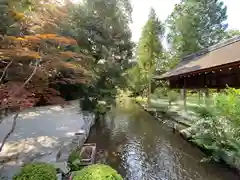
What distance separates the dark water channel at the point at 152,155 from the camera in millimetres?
5625

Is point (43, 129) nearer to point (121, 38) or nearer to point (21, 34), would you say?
point (21, 34)

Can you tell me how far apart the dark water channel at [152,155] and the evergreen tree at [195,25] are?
16023mm

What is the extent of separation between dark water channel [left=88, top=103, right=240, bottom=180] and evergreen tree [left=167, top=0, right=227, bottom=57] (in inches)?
631

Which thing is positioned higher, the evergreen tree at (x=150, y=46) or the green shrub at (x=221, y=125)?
the evergreen tree at (x=150, y=46)

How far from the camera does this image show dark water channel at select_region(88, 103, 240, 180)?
18.5ft

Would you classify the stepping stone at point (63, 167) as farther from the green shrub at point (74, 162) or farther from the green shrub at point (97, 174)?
the green shrub at point (97, 174)

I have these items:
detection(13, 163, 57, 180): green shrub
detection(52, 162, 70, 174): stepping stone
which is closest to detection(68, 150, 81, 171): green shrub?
detection(52, 162, 70, 174): stepping stone

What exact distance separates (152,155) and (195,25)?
21.5 metres

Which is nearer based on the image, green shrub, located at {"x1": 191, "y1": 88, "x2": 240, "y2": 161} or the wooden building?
green shrub, located at {"x1": 191, "y1": 88, "x2": 240, "y2": 161}

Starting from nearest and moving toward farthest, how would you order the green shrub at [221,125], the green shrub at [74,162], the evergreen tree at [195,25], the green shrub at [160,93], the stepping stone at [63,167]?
the stepping stone at [63,167] → the green shrub at [74,162] → the green shrub at [221,125] → the green shrub at [160,93] → the evergreen tree at [195,25]

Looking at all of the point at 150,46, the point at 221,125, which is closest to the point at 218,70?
the point at 221,125

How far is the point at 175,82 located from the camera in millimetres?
16438

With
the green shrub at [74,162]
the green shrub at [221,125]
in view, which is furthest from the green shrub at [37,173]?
the green shrub at [221,125]

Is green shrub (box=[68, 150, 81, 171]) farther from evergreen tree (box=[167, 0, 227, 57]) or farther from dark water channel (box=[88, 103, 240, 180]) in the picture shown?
evergreen tree (box=[167, 0, 227, 57])
